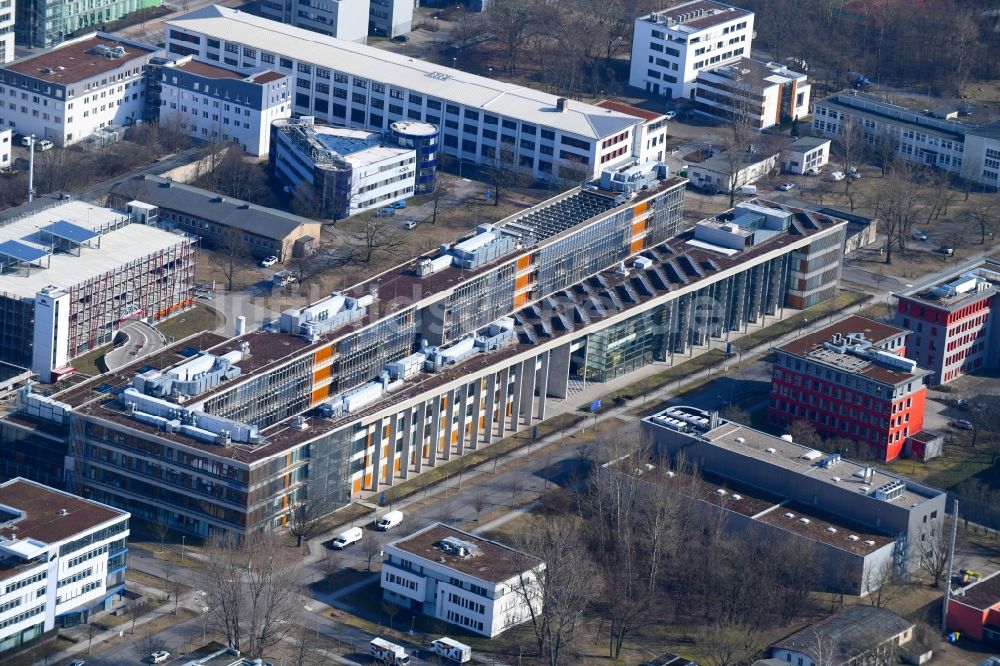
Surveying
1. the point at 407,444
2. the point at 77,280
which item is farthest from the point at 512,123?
the point at 407,444

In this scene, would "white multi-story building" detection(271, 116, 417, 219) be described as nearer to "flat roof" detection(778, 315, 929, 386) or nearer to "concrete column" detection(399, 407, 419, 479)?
"concrete column" detection(399, 407, 419, 479)

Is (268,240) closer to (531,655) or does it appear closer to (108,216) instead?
(108,216)

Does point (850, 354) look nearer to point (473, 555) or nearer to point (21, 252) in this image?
point (473, 555)

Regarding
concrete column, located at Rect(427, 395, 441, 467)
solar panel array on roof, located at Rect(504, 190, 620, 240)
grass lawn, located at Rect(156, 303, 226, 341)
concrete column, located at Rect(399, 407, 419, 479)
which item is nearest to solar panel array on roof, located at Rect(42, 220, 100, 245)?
grass lawn, located at Rect(156, 303, 226, 341)

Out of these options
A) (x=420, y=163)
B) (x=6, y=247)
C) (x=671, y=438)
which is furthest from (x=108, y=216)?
(x=671, y=438)

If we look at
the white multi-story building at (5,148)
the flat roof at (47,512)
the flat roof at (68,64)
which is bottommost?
the flat roof at (47,512)

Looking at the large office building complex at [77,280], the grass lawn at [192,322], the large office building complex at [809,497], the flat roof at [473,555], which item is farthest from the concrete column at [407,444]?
the large office building complex at [77,280]

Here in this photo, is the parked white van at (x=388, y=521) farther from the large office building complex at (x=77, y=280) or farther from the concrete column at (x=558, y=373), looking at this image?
the large office building complex at (x=77, y=280)
